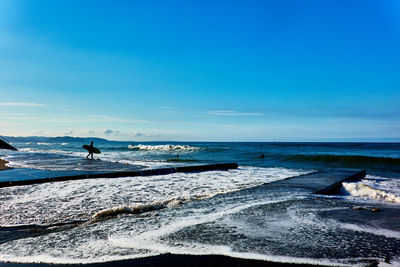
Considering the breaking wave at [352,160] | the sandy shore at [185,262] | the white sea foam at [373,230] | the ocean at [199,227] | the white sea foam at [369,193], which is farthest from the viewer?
the breaking wave at [352,160]

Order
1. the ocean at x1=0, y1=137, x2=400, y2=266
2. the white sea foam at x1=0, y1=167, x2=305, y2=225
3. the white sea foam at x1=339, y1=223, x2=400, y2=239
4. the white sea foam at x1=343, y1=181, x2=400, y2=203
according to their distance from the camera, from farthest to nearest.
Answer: the white sea foam at x1=343, y1=181, x2=400, y2=203, the white sea foam at x1=0, y1=167, x2=305, y2=225, the white sea foam at x1=339, y1=223, x2=400, y2=239, the ocean at x1=0, y1=137, x2=400, y2=266

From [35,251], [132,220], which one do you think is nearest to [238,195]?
[132,220]

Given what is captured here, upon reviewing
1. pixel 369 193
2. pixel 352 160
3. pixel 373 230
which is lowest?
pixel 352 160

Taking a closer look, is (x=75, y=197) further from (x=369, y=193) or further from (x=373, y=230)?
(x=369, y=193)

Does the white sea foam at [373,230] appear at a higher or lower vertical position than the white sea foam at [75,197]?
higher

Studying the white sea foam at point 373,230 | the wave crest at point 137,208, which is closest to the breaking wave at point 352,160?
the white sea foam at point 373,230

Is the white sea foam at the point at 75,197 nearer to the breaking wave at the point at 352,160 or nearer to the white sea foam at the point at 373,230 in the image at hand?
the white sea foam at the point at 373,230

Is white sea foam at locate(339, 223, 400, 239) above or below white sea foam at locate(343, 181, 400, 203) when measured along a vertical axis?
above

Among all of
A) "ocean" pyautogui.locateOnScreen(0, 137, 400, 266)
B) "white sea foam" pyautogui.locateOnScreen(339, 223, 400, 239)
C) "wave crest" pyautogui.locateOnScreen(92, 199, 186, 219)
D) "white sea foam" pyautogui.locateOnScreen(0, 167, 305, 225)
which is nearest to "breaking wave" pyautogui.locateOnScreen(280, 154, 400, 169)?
"ocean" pyautogui.locateOnScreen(0, 137, 400, 266)

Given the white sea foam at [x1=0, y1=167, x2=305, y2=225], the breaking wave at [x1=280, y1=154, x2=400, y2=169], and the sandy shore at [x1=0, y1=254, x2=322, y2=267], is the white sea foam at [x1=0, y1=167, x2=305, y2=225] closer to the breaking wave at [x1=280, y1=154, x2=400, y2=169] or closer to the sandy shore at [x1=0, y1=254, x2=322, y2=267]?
the sandy shore at [x1=0, y1=254, x2=322, y2=267]

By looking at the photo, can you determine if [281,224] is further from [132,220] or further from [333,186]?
[333,186]

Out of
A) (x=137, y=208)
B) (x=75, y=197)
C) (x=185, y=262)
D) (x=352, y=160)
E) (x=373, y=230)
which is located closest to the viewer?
(x=185, y=262)

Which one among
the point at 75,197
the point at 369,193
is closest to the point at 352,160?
the point at 369,193

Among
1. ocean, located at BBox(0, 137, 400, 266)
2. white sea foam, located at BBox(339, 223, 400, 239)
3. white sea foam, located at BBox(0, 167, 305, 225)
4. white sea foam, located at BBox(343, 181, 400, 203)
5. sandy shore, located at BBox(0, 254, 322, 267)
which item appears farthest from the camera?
white sea foam, located at BBox(343, 181, 400, 203)
